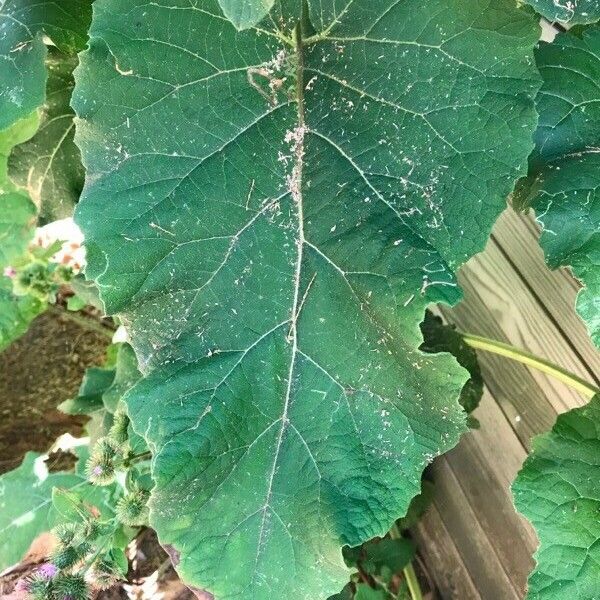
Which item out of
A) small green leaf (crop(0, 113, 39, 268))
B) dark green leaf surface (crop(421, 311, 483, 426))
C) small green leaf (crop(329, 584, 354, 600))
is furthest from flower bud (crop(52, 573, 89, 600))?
small green leaf (crop(0, 113, 39, 268))

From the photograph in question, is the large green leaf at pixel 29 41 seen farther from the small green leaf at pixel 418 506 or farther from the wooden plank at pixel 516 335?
the small green leaf at pixel 418 506

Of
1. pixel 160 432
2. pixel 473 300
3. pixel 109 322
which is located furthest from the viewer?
pixel 109 322

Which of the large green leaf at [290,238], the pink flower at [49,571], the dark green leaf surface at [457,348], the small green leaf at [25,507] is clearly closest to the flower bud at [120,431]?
the pink flower at [49,571]

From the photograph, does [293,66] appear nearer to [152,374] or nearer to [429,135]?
[429,135]

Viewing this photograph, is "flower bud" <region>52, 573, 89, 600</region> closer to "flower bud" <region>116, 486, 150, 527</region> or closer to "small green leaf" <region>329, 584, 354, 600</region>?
"flower bud" <region>116, 486, 150, 527</region>

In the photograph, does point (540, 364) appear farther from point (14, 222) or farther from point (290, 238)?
point (14, 222)

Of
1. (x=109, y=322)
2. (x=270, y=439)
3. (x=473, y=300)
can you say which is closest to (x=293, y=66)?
(x=270, y=439)

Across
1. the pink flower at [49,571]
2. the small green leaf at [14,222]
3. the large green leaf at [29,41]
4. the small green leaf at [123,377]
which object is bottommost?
the pink flower at [49,571]
